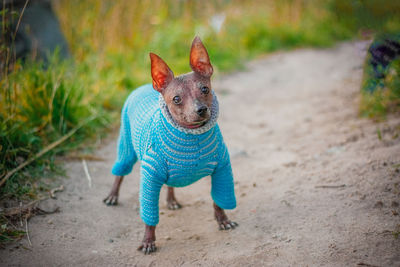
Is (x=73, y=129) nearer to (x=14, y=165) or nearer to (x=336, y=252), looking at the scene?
(x=14, y=165)

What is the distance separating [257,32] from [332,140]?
477 cm

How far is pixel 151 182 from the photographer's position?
244cm

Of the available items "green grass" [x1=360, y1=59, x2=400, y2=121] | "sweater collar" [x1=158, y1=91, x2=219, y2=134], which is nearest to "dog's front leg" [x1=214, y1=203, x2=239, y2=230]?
"sweater collar" [x1=158, y1=91, x2=219, y2=134]

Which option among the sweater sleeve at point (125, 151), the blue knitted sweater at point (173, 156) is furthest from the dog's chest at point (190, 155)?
the sweater sleeve at point (125, 151)

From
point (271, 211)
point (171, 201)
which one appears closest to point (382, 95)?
point (271, 211)

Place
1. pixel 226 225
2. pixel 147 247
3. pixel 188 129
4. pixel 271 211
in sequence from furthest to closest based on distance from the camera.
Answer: pixel 271 211
pixel 226 225
pixel 147 247
pixel 188 129

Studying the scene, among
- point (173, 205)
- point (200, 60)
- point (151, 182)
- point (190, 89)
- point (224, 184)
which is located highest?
point (200, 60)

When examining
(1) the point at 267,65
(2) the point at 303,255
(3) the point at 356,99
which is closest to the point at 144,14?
(1) the point at 267,65

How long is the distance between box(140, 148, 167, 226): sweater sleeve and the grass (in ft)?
3.49

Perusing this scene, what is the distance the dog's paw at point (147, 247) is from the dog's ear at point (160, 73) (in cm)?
106

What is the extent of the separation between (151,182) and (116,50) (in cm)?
435

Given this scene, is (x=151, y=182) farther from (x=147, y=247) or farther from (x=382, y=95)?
(x=382, y=95)

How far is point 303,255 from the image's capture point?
2.33 metres

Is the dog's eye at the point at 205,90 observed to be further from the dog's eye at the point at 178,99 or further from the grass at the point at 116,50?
the grass at the point at 116,50
